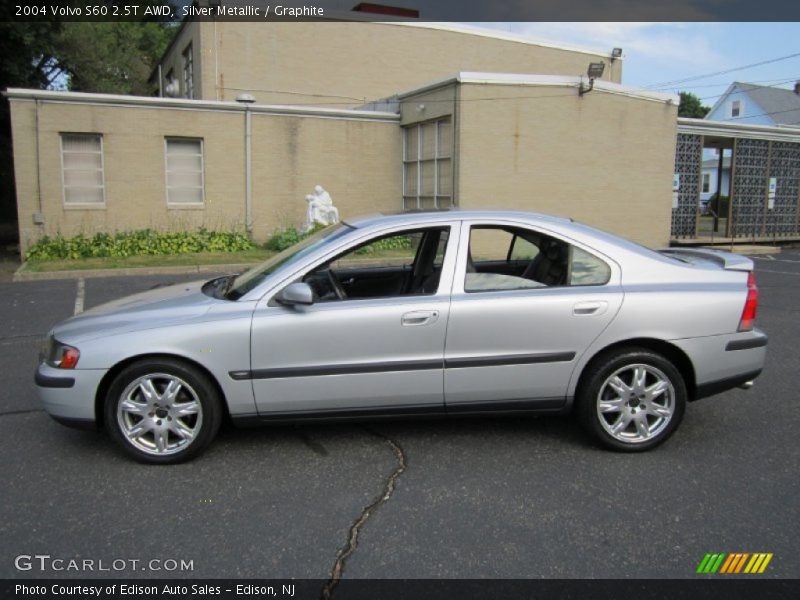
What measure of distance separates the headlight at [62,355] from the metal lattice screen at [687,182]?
741 inches

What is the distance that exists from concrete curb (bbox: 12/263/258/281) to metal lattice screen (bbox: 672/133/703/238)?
13156mm

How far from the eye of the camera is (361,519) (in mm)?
3441

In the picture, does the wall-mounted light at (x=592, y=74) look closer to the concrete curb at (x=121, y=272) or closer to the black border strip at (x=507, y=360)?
the concrete curb at (x=121, y=272)

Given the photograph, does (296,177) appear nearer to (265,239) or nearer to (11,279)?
(265,239)

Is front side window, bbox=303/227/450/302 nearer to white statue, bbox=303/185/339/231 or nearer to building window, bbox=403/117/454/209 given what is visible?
building window, bbox=403/117/454/209

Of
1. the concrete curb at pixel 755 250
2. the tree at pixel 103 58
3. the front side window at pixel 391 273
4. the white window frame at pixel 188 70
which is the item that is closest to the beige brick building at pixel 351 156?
the concrete curb at pixel 755 250

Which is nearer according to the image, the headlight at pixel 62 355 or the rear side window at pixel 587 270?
the headlight at pixel 62 355

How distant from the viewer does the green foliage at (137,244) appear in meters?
15.2

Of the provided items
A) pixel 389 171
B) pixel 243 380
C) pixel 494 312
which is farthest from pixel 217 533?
pixel 389 171

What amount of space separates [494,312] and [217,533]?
1.98 meters

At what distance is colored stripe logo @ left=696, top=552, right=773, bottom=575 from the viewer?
118 inches

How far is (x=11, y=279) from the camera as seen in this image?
12766 millimetres

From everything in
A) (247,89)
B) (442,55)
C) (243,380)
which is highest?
(442,55)

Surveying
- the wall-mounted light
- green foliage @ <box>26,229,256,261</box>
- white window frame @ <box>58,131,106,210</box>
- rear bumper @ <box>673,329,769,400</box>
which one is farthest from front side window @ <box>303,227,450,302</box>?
white window frame @ <box>58,131,106,210</box>
